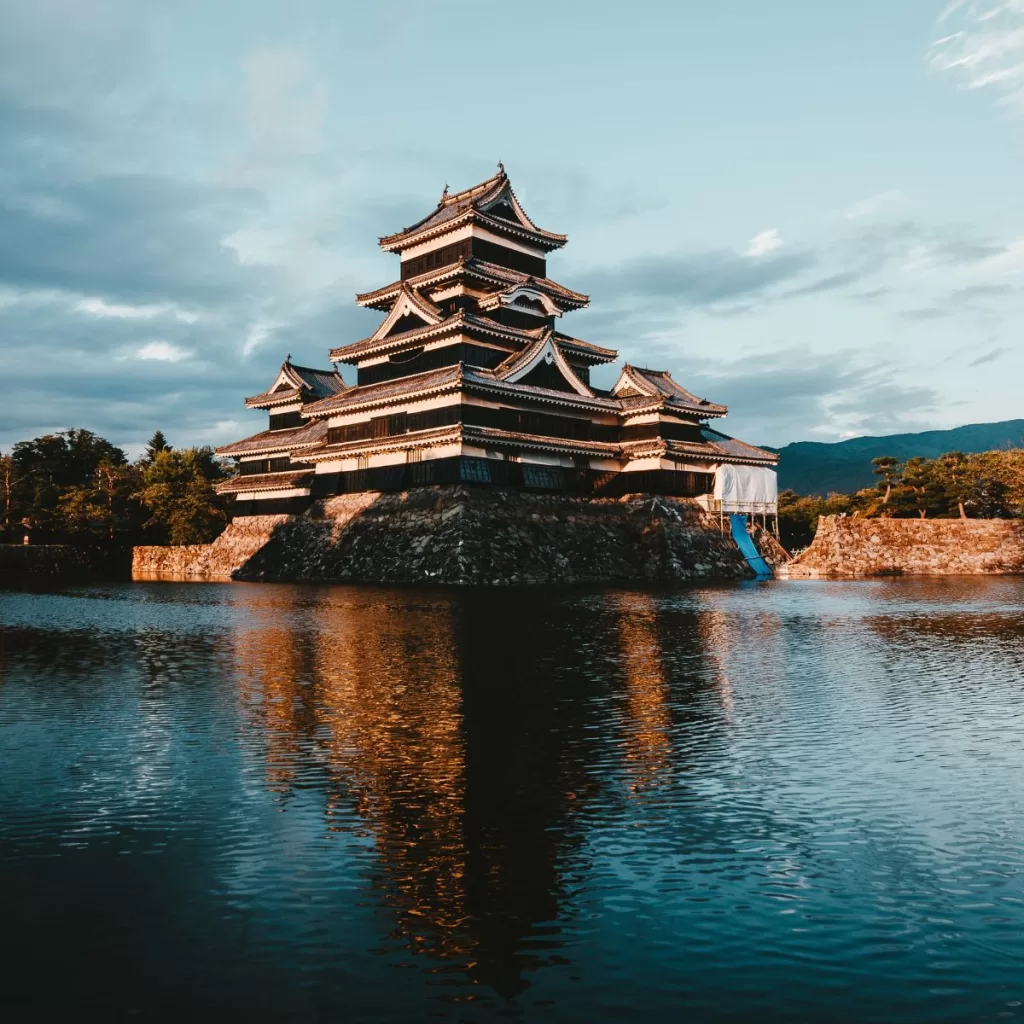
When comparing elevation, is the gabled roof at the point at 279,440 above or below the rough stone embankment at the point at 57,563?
above

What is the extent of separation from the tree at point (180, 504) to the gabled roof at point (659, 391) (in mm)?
32881

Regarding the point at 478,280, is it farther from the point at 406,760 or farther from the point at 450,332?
the point at 406,760

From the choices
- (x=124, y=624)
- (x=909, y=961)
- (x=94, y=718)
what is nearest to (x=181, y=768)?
(x=94, y=718)

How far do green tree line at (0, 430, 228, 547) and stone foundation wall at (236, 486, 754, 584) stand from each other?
1682 cm

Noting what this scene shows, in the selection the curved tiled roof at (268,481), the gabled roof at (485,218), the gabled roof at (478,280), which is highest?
the gabled roof at (485,218)

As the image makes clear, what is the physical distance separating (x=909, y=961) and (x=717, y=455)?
5048 centimetres

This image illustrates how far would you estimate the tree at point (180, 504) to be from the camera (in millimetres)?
67000

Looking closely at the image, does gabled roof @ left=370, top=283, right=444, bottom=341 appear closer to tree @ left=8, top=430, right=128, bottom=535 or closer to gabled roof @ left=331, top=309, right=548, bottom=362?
gabled roof @ left=331, top=309, right=548, bottom=362

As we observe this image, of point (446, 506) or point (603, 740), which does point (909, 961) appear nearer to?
point (603, 740)

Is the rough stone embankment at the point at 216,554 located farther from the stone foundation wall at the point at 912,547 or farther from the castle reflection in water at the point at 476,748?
the castle reflection in water at the point at 476,748

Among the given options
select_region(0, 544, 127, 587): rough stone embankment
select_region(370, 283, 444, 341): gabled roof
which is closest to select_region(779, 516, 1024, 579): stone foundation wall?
select_region(370, 283, 444, 341): gabled roof

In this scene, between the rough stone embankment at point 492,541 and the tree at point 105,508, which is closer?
the rough stone embankment at point 492,541

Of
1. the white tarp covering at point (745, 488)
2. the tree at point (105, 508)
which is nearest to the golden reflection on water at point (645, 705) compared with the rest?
the white tarp covering at point (745, 488)

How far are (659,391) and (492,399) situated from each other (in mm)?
12216
